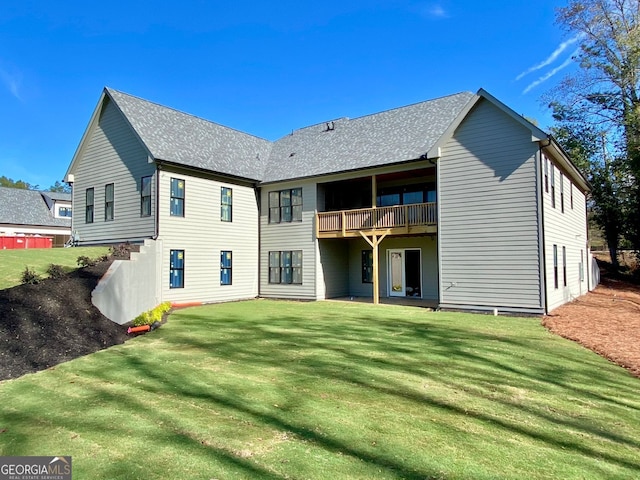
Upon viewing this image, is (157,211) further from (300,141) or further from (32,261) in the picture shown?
(300,141)

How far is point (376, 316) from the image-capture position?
12.3 m

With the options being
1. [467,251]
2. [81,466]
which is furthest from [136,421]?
[467,251]

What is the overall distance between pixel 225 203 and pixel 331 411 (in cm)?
1388

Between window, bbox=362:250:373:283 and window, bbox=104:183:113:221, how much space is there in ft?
37.2

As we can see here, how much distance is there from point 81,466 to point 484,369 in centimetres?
555

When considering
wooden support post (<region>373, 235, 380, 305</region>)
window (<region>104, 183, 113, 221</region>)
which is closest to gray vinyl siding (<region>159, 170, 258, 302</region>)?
window (<region>104, 183, 113, 221</region>)

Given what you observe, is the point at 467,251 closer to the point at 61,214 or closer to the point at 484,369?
the point at 484,369

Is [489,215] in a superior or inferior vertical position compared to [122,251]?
superior

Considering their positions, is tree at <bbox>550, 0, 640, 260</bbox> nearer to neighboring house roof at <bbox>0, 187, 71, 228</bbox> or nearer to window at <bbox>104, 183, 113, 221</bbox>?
window at <bbox>104, 183, 113, 221</bbox>

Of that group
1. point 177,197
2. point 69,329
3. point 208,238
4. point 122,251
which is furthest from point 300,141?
point 69,329

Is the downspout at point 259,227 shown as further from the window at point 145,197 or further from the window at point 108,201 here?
the window at point 108,201

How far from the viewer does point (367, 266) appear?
18781 millimetres

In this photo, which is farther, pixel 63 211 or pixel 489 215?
pixel 63 211

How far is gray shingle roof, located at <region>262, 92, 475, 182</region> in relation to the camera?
15891mm
